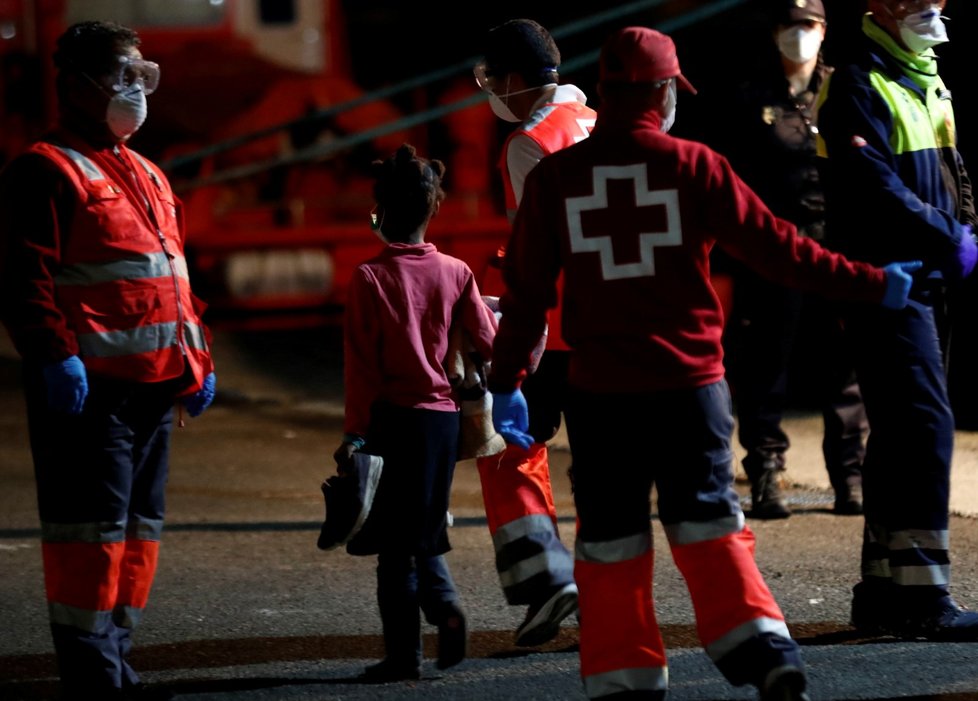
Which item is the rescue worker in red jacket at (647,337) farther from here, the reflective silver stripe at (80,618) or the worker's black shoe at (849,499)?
the worker's black shoe at (849,499)

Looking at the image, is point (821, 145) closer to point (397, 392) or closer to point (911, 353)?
point (911, 353)

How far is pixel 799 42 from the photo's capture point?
22.2 ft

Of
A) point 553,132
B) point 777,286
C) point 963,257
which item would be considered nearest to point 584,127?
point 553,132

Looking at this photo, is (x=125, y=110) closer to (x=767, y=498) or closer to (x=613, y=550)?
(x=613, y=550)

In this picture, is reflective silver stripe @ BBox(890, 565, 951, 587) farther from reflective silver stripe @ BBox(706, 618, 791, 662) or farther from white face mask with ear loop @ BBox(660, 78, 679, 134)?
white face mask with ear loop @ BBox(660, 78, 679, 134)

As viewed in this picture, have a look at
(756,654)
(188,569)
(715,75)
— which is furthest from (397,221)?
(715,75)

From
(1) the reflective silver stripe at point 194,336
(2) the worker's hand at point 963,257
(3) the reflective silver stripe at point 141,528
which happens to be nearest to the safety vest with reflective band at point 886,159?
(2) the worker's hand at point 963,257

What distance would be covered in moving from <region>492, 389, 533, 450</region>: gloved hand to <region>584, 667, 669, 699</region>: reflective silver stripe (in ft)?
2.05

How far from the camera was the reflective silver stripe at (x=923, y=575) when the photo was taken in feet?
16.3

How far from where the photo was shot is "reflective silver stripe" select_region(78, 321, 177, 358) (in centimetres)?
446

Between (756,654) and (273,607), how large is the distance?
200 cm

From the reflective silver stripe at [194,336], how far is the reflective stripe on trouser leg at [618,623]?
3.75ft

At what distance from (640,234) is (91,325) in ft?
4.34

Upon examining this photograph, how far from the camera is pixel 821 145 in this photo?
5188 mm
